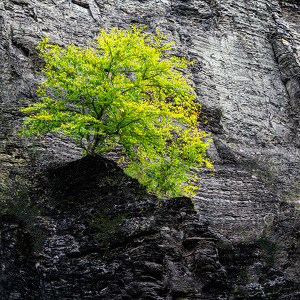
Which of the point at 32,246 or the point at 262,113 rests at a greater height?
the point at 262,113

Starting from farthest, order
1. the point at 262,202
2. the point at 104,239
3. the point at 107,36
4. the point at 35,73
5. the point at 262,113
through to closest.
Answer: the point at 262,113, the point at 262,202, the point at 35,73, the point at 107,36, the point at 104,239

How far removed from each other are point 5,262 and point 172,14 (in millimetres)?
24850

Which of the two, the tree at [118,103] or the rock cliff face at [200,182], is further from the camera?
the tree at [118,103]

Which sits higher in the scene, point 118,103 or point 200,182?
point 118,103

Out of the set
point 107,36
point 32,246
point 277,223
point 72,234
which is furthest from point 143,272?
point 277,223

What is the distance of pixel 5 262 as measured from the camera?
10781 millimetres

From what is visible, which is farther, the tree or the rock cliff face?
the tree

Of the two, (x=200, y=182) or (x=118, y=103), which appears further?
(x=200, y=182)

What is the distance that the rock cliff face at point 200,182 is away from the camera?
11.8m

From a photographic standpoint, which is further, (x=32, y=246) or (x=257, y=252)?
(x=257, y=252)

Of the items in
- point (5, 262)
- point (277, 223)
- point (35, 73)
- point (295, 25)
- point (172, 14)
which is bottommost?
point (277, 223)

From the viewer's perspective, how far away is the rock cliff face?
1184cm

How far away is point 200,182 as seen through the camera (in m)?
20.2

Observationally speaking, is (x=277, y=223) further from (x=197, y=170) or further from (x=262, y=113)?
(x=262, y=113)
